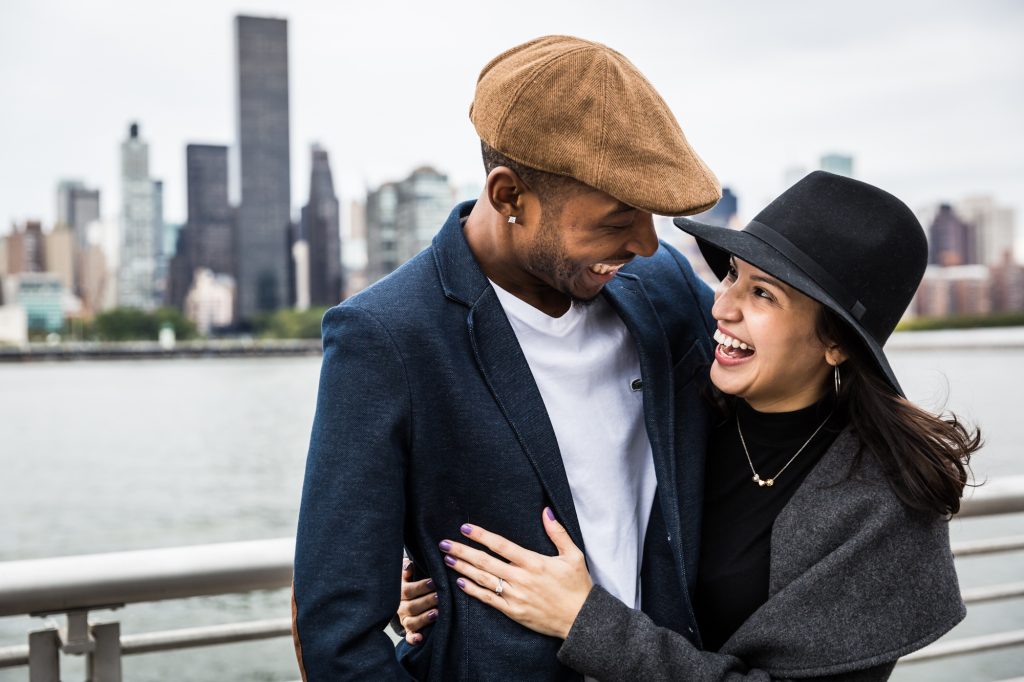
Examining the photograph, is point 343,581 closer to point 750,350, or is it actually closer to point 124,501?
point 750,350

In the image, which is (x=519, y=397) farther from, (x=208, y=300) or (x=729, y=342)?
(x=208, y=300)

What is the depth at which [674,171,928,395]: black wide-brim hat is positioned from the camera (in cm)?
143

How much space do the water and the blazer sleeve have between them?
3.04ft

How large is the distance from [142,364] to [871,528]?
8956cm

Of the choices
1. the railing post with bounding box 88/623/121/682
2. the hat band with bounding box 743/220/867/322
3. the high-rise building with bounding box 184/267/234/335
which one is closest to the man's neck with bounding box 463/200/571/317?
the hat band with bounding box 743/220/867/322

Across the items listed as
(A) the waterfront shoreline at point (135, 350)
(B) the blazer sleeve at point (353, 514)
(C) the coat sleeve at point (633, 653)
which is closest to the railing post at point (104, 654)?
(B) the blazer sleeve at point (353, 514)

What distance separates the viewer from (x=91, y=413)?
52500 mm

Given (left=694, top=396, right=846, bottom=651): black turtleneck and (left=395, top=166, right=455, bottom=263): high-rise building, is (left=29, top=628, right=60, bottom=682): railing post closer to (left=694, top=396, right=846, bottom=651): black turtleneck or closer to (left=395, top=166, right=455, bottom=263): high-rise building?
(left=694, top=396, right=846, bottom=651): black turtleneck

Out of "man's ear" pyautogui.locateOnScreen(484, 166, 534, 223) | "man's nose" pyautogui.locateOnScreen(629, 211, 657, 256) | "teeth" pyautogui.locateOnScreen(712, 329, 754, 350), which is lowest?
"teeth" pyautogui.locateOnScreen(712, 329, 754, 350)

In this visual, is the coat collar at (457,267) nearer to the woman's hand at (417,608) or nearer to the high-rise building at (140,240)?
the woman's hand at (417,608)

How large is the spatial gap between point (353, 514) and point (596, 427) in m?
0.39

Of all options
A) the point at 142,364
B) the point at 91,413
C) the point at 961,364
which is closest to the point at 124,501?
the point at 91,413

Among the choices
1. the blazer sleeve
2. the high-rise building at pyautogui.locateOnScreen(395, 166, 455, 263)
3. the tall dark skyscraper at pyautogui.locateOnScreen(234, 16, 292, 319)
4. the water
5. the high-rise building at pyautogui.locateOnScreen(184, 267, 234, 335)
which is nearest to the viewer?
the blazer sleeve

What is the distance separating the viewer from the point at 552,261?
135 centimetres
